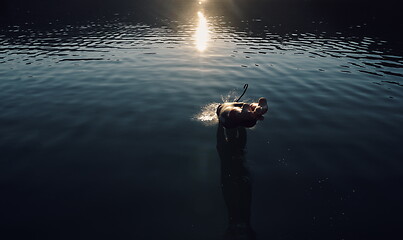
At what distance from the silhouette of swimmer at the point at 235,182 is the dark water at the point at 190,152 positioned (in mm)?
81

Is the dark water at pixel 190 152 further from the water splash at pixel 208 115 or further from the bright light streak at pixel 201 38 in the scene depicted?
the bright light streak at pixel 201 38

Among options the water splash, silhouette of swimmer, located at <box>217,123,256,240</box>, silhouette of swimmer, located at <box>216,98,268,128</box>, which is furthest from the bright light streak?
silhouette of swimmer, located at <box>216,98,268,128</box>

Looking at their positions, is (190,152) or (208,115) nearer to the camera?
(190,152)

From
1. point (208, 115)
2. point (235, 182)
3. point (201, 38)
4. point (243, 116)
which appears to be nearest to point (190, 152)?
point (235, 182)

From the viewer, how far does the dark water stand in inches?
348

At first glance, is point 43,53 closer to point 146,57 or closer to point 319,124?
point 146,57

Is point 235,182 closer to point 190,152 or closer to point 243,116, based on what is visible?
point 243,116

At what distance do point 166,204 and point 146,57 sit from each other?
27.0 m

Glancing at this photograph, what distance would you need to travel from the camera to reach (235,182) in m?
10.6

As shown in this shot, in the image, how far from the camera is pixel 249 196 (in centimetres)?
990

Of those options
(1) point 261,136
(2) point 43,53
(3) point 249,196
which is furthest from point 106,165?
(2) point 43,53

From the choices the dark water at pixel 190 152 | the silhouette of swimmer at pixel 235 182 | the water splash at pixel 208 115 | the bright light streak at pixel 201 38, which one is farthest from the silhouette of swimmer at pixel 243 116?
the bright light streak at pixel 201 38

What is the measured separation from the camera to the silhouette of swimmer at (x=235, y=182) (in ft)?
27.9

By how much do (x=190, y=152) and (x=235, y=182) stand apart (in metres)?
3.14
